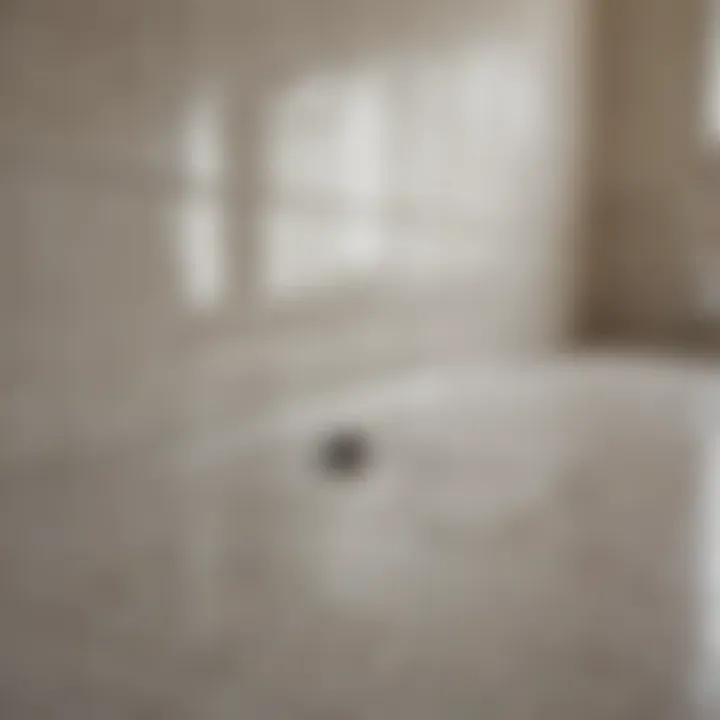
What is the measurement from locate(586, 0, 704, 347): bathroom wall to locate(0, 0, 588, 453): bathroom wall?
568mm

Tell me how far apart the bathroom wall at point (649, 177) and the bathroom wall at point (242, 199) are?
57cm

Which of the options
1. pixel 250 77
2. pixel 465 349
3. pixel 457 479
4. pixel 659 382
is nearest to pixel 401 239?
pixel 465 349

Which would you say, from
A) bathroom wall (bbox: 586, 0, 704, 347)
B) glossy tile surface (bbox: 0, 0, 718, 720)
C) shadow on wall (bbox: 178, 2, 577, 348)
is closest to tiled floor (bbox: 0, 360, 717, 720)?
glossy tile surface (bbox: 0, 0, 718, 720)

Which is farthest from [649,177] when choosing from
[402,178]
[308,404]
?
[308,404]

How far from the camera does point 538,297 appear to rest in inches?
94.5

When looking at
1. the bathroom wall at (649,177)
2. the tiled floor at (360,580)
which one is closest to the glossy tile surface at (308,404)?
the tiled floor at (360,580)

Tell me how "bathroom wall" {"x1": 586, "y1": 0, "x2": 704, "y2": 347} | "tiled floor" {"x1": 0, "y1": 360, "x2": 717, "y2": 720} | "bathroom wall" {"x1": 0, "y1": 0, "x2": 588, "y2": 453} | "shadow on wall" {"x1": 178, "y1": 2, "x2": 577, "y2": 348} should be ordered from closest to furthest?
"tiled floor" {"x1": 0, "y1": 360, "x2": 717, "y2": 720} < "bathroom wall" {"x1": 0, "y1": 0, "x2": 588, "y2": 453} < "shadow on wall" {"x1": 178, "y1": 2, "x2": 577, "y2": 348} < "bathroom wall" {"x1": 586, "y1": 0, "x2": 704, "y2": 347}

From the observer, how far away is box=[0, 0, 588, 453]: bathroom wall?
3.63ft

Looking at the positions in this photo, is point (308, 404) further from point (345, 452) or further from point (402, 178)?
point (402, 178)

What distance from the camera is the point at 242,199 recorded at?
1.38 m

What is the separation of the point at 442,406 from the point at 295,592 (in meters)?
0.96

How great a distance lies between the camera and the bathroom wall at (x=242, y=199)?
43.6 inches

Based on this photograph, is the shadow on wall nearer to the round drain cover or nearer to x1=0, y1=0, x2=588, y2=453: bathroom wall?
x1=0, y1=0, x2=588, y2=453: bathroom wall

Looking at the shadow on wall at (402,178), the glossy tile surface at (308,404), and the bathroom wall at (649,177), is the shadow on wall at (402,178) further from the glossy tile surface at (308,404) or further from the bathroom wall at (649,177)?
the bathroom wall at (649,177)
